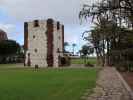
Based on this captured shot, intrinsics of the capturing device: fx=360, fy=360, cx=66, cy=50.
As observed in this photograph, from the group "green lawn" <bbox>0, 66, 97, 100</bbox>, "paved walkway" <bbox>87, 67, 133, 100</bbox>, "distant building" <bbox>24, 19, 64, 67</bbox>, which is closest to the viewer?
"paved walkway" <bbox>87, 67, 133, 100</bbox>

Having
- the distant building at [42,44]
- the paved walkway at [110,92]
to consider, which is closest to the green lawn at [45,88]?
the paved walkway at [110,92]

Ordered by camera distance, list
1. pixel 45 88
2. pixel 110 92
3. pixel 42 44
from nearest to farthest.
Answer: pixel 110 92, pixel 45 88, pixel 42 44

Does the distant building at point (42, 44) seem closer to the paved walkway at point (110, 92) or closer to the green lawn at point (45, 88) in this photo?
the green lawn at point (45, 88)

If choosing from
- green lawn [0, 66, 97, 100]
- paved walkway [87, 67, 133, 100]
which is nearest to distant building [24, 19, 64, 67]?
green lawn [0, 66, 97, 100]

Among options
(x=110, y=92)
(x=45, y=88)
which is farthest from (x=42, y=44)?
(x=110, y=92)

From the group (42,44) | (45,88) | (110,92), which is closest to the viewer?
(110,92)

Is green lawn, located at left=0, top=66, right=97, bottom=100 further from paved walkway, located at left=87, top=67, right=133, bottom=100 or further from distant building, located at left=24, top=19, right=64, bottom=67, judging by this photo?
distant building, located at left=24, top=19, right=64, bottom=67

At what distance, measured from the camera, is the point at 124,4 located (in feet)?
36.7

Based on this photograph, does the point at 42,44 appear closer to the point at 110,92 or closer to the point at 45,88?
the point at 45,88

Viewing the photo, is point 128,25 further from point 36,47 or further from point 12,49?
point 12,49

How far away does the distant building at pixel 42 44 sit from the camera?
68.7 m

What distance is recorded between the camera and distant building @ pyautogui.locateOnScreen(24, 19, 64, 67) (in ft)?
225

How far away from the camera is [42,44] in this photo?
2709 inches

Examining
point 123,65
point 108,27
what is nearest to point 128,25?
point 108,27
